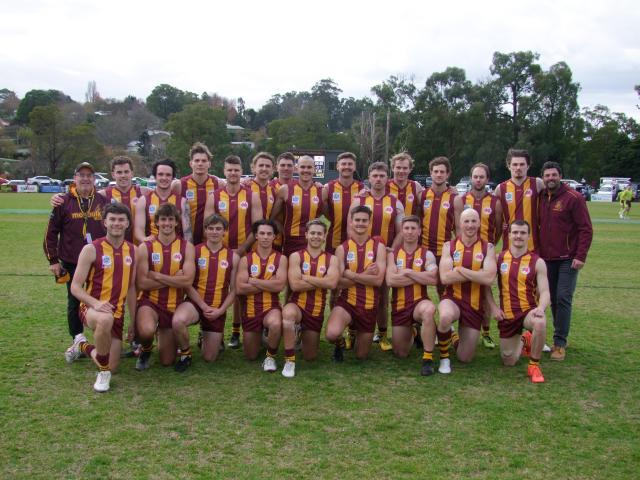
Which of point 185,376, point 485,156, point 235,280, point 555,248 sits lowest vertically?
point 185,376

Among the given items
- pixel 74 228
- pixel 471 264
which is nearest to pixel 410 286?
pixel 471 264

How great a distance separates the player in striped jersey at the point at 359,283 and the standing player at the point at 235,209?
0.98 m

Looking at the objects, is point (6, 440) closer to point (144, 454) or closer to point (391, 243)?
point (144, 454)

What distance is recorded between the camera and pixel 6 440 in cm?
337

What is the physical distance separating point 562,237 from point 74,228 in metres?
4.44

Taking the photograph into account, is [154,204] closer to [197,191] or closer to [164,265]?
[197,191]

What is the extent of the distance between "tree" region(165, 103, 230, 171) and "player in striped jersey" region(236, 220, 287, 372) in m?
48.3

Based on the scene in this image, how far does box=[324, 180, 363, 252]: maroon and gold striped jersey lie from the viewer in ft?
18.9

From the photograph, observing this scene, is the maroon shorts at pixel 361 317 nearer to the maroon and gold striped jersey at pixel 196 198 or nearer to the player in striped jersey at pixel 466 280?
the player in striped jersey at pixel 466 280

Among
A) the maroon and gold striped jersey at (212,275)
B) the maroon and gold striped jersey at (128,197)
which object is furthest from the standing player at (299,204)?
the maroon and gold striped jersey at (128,197)

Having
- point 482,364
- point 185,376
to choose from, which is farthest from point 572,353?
point 185,376

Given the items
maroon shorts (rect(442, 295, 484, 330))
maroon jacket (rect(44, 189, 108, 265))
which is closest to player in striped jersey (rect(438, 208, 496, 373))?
maroon shorts (rect(442, 295, 484, 330))

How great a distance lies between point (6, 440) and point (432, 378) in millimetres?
3057

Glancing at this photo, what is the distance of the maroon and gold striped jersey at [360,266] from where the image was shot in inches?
200
